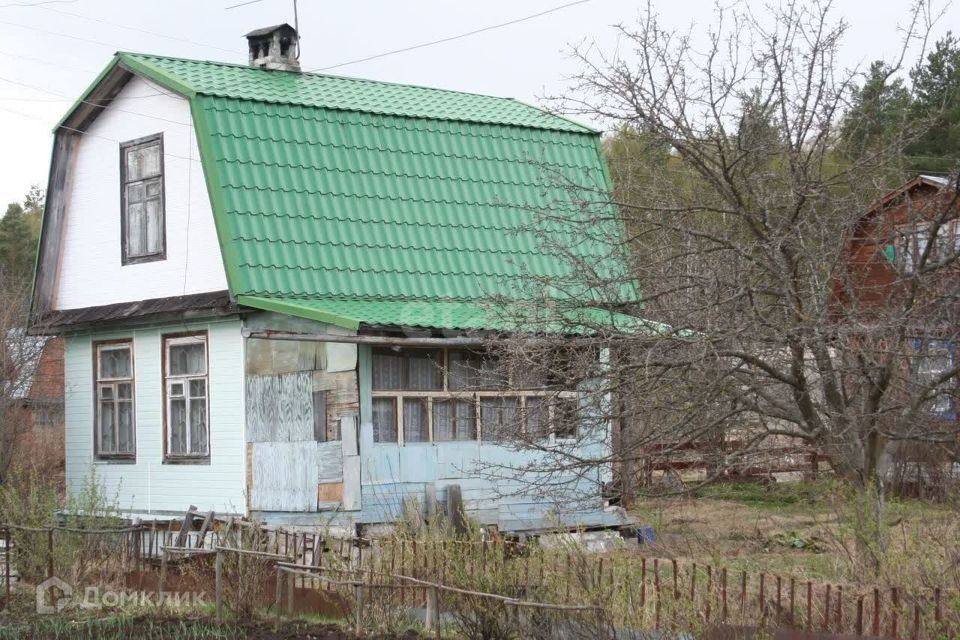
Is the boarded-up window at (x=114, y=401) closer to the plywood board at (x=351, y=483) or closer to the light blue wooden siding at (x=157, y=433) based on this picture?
the light blue wooden siding at (x=157, y=433)

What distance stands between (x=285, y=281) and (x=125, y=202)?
3566 mm

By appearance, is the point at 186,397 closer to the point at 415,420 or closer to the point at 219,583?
the point at 415,420

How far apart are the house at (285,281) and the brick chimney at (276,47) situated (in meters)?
0.03

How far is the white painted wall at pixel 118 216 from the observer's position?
16484 mm

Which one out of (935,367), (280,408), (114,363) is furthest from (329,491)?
(935,367)

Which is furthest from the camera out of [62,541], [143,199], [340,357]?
[143,199]

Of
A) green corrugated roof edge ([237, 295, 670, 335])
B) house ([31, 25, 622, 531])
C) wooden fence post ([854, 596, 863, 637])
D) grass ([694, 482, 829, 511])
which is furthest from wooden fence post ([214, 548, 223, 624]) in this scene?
grass ([694, 482, 829, 511])

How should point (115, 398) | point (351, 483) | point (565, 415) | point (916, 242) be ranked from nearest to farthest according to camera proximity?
1. point (916, 242)
2. point (565, 415)
3. point (351, 483)
4. point (115, 398)

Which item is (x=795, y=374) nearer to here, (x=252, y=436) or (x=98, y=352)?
(x=252, y=436)

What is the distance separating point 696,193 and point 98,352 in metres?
10.4

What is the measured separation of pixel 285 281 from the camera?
15617mm

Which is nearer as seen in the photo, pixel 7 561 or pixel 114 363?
pixel 7 561

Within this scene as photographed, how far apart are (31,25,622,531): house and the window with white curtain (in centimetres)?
3

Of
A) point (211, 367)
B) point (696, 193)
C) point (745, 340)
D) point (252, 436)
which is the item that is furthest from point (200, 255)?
point (745, 340)
